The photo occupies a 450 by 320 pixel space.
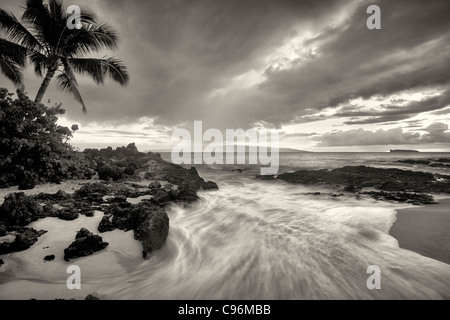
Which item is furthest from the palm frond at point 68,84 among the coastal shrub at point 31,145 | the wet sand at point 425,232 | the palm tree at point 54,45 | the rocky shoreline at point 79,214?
the wet sand at point 425,232

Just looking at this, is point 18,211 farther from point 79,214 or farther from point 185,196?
point 185,196

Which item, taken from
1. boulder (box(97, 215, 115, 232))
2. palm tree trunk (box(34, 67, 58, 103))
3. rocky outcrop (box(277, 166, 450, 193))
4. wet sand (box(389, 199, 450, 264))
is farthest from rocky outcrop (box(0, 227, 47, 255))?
rocky outcrop (box(277, 166, 450, 193))

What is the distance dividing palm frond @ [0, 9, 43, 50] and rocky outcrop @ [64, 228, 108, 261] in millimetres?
11489

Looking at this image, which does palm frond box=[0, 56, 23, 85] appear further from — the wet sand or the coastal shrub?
the wet sand

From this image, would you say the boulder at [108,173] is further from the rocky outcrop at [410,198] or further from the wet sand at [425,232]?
the rocky outcrop at [410,198]

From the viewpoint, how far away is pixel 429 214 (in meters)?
7.27

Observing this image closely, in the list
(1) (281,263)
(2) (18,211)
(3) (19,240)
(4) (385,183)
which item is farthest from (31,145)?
(4) (385,183)

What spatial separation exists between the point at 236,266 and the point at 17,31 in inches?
565

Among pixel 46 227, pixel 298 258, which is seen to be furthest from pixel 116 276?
pixel 298 258

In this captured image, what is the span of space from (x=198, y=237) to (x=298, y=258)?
115 inches

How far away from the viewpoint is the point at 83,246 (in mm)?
3988

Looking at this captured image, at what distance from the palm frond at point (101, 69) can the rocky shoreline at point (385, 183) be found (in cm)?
1559

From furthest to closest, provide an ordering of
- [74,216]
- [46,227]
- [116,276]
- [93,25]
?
[93,25], [74,216], [46,227], [116,276]
